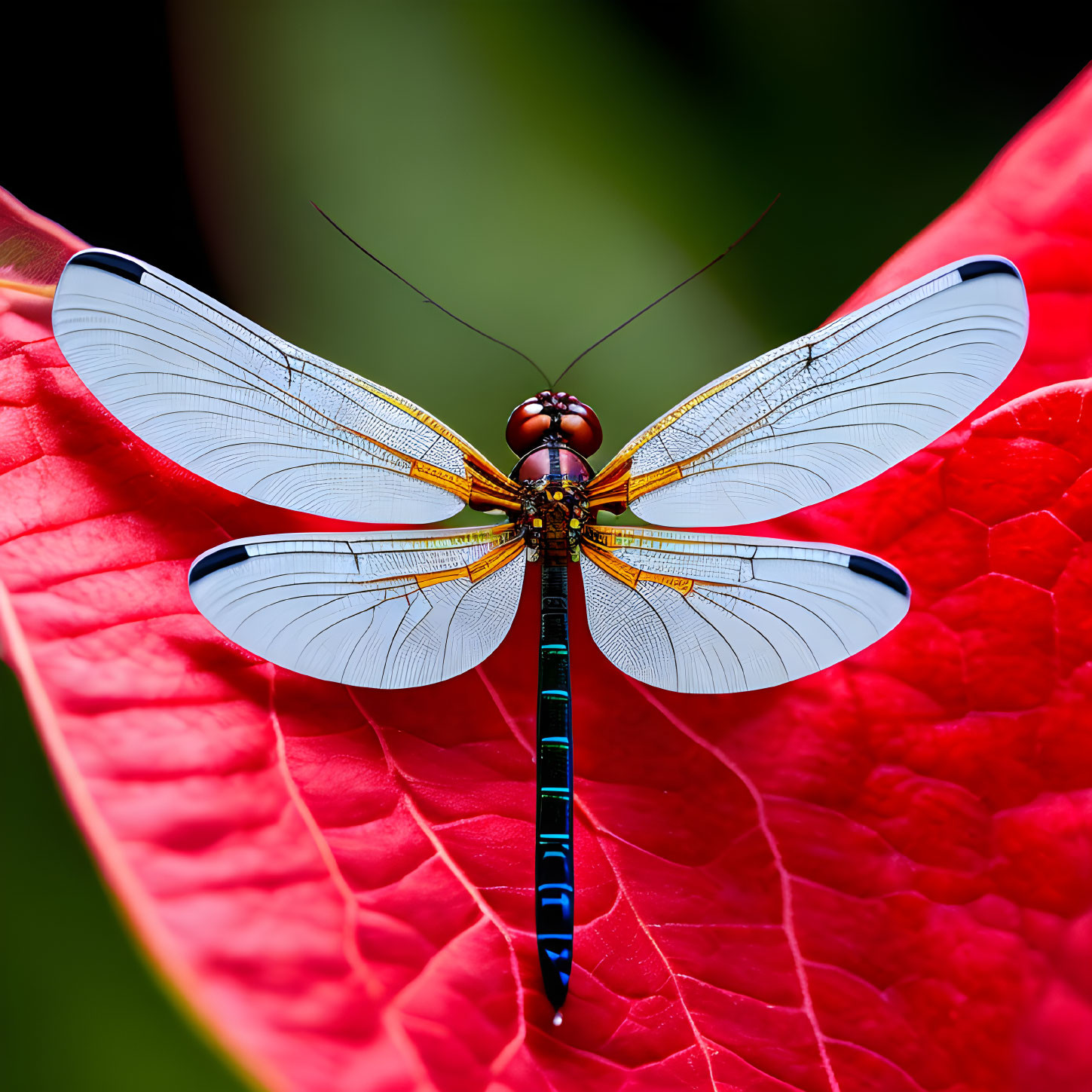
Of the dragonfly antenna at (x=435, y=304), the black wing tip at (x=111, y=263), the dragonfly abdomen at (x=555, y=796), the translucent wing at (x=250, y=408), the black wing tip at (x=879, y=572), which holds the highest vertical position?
the dragonfly antenna at (x=435, y=304)

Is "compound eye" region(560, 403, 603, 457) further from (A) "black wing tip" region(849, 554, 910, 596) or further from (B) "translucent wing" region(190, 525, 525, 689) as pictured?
(A) "black wing tip" region(849, 554, 910, 596)

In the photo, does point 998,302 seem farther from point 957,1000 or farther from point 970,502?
point 957,1000

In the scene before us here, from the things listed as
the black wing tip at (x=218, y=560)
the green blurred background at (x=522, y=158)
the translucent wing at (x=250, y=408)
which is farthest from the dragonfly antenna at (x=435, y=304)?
the black wing tip at (x=218, y=560)

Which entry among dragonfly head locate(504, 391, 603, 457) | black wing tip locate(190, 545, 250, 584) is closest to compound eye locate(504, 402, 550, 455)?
dragonfly head locate(504, 391, 603, 457)

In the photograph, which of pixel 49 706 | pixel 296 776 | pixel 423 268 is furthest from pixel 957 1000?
pixel 423 268

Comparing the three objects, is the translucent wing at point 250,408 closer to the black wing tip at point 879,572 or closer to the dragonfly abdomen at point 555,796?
the dragonfly abdomen at point 555,796

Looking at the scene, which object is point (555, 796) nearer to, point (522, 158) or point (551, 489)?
point (551, 489)
